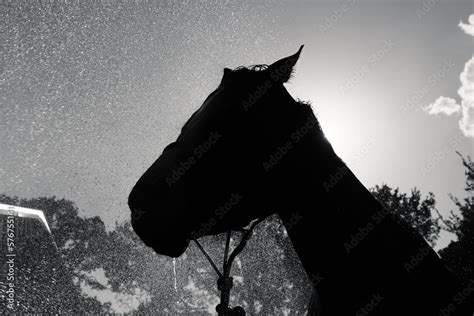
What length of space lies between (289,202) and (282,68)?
30.9 inches

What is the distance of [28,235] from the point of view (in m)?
12.9

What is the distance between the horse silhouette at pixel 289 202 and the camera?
4.70ft

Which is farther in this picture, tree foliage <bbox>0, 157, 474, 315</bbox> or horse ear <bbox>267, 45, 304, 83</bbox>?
tree foliage <bbox>0, 157, 474, 315</bbox>

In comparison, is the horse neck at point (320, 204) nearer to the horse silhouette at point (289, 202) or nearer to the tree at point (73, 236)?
the horse silhouette at point (289, 202)

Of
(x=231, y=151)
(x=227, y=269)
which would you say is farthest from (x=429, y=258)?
(x=231, y=151)

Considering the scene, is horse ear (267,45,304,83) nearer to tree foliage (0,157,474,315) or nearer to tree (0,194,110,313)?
tree foliage (0,157,474,315)

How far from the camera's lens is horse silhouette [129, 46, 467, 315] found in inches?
56.4

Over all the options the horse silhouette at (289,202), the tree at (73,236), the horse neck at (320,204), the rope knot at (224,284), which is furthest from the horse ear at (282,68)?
the tree at (73,236)

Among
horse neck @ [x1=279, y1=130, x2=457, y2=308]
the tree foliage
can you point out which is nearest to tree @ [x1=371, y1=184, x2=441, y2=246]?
the tree foliage

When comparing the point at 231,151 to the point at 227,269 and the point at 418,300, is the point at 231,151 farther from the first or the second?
the point at 418,300


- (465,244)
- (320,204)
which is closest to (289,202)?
(320,204)

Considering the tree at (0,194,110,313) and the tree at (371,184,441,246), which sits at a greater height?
the tree at (371,184,441,246)

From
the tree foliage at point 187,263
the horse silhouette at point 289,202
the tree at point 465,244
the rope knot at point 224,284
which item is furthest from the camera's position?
the tree foliage at point 187,263

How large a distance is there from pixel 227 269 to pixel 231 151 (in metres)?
0.67
